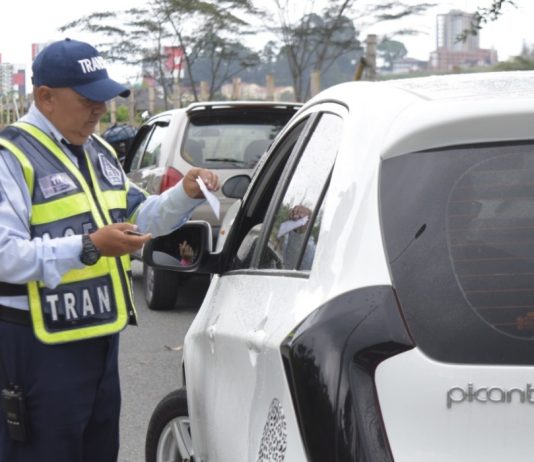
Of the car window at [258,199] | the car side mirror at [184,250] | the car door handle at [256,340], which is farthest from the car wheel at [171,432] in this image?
the car door handle at [256,340]

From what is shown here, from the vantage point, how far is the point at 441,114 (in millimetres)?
2744

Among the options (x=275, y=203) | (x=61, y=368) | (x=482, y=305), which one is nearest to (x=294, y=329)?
(x=482, y=305)

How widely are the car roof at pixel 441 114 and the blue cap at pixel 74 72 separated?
3.67 ft

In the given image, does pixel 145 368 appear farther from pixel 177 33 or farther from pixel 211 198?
pixel 177 33

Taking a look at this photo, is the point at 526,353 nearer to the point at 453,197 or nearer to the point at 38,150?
the point at 453,197

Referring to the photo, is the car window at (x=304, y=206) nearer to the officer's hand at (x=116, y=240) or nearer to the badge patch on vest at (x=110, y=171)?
the officer's hand at (x=116, y=240)

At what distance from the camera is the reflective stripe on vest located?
392 centimetres

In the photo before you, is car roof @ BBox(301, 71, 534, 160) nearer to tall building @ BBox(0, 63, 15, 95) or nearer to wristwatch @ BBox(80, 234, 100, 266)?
wristwatch @ BBox(80, 234, 100, 266)

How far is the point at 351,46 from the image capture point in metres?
26.8

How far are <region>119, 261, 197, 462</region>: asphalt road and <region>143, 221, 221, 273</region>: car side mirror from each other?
2051mm

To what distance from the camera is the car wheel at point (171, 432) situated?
15.4 feet

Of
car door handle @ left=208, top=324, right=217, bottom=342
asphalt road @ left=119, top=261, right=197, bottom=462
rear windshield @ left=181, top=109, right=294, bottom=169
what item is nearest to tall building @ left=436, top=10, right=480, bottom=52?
rear windshield @ left=181, top=109, right=294, bottom=169

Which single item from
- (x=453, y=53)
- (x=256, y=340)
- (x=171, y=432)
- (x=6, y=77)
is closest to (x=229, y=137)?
(x=171, y=432)

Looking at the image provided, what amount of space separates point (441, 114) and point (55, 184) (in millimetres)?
1567
